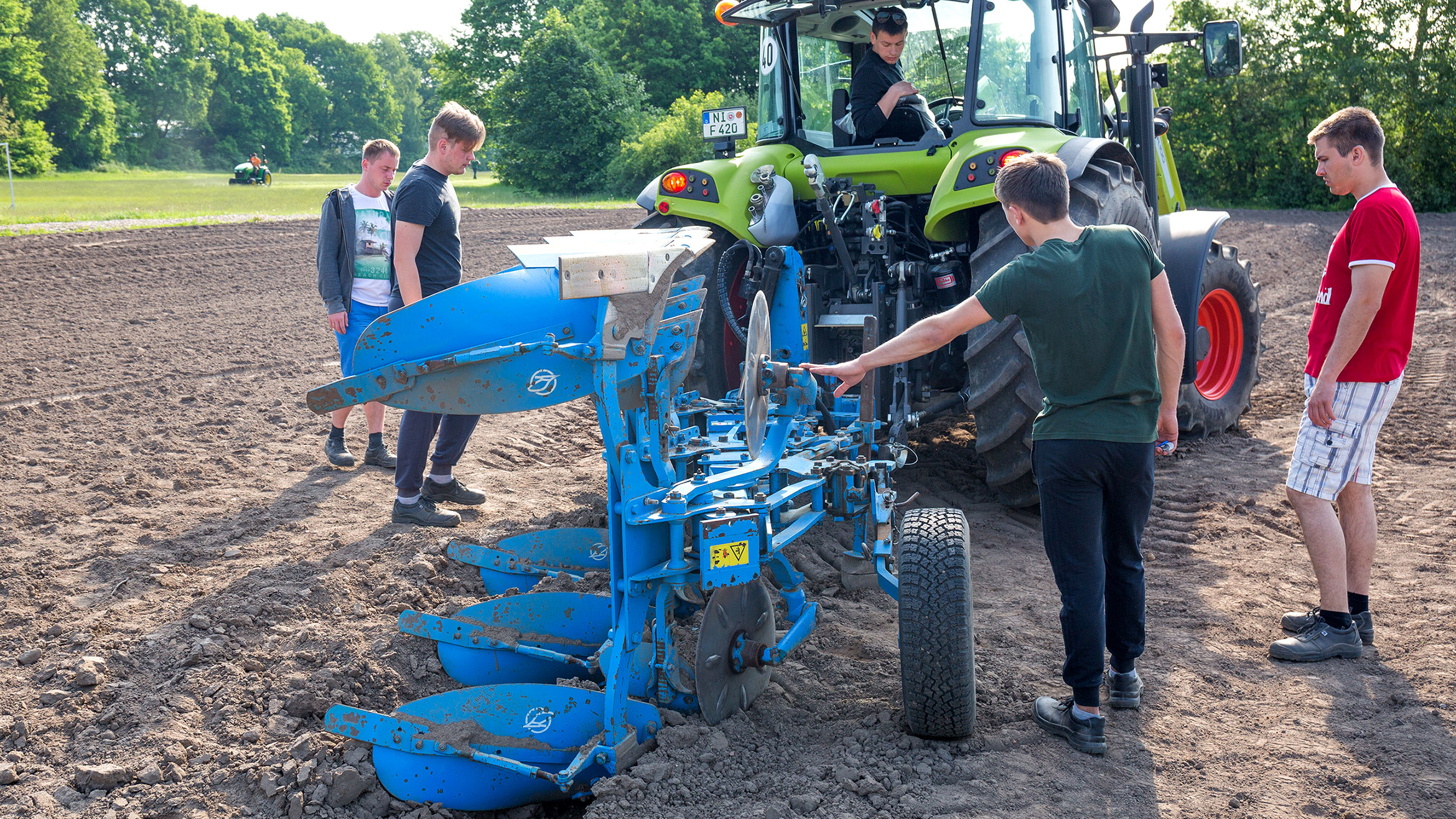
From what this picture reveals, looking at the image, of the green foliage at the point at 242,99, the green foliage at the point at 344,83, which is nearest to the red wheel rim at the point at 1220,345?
the green foliage at the point at 242,99

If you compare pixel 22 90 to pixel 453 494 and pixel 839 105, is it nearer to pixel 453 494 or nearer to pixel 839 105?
pixel 453 494

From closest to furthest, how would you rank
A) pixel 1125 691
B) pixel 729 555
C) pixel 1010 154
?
pixel 729 555
pixel 1125 691
pixel 1010 154

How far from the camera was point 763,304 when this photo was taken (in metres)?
3.36

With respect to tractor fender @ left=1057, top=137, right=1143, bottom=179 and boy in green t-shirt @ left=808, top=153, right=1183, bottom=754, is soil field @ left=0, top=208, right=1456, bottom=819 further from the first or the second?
tractor fender @ left=1057, top=137, right=1143, bottom=179

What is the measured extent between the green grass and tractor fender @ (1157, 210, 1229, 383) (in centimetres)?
1464

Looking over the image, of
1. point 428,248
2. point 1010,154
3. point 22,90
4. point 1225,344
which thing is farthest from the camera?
point 22,90

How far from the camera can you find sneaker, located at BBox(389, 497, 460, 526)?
15.2ft

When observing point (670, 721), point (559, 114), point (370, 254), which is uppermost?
point (559, 114)

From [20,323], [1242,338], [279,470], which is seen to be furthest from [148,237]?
[1242,338]

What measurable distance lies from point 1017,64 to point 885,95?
0.64 metres

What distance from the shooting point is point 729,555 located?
2797 millimetres

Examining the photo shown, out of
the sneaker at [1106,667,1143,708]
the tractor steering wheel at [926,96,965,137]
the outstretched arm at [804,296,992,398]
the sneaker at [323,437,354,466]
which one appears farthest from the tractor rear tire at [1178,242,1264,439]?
the sneaker at [323,437,354,466]

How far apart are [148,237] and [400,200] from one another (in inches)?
404

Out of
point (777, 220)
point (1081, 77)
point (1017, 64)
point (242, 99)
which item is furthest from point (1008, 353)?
point (242, 99)
